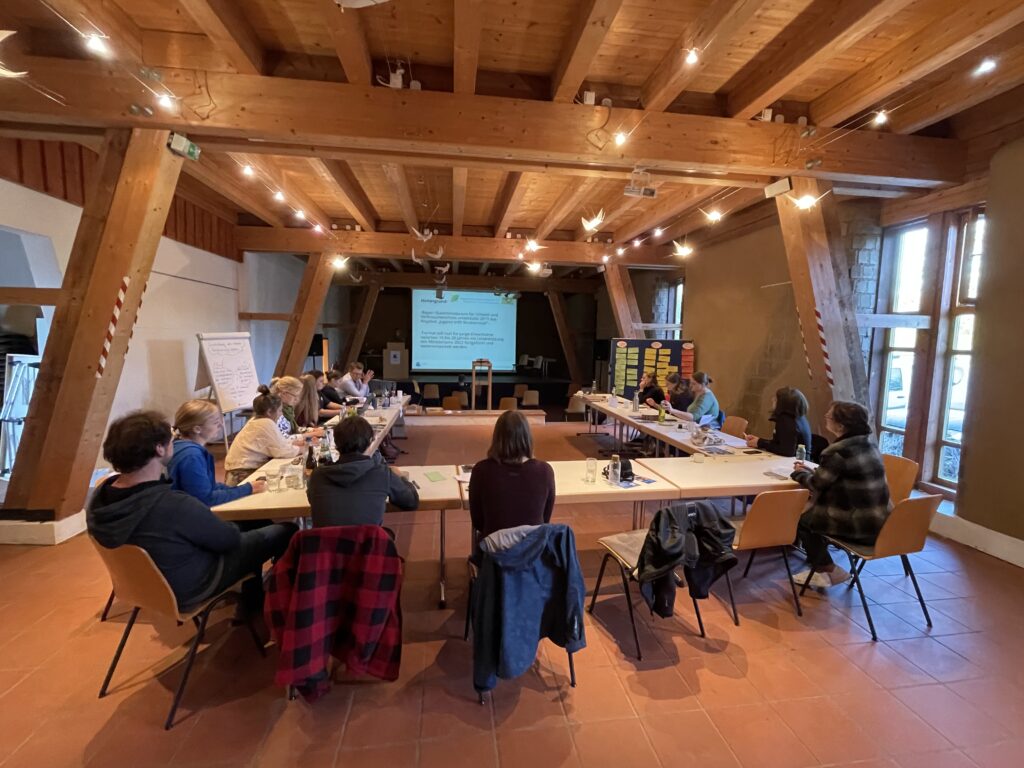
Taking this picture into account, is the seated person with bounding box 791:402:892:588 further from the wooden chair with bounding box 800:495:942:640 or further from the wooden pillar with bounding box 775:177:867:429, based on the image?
the wooden pillar with bounding box 775:177:867:429

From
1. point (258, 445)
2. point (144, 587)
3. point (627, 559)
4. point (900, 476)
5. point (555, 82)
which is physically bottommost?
point (627, 559)

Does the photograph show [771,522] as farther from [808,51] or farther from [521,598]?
[808,51]

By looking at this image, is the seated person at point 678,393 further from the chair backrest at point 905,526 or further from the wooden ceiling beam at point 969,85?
the chair backrest at point 905,526

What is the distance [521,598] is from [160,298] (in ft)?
18.9

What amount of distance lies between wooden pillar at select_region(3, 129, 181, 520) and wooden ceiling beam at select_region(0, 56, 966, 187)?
0.28 meters

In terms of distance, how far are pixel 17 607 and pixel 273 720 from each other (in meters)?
1.89

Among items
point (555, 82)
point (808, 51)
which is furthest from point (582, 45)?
point (808, 51)

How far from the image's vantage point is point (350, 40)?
273 cm

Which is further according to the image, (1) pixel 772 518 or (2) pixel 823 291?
(2) pixel 823 291

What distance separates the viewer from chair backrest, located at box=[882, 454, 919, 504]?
3199mm

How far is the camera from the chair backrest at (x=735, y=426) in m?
4.97

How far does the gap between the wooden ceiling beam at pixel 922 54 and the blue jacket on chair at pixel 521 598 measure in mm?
3242

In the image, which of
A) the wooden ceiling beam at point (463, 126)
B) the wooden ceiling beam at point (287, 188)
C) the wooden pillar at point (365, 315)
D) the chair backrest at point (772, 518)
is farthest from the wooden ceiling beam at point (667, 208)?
the wooden pillar at point (365, 315)

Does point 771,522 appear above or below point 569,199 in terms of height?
below
